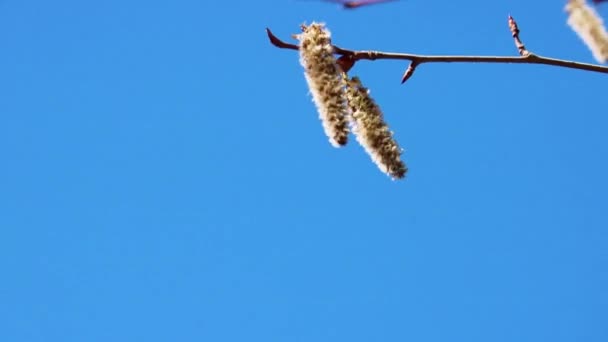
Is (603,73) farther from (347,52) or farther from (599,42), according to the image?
(347,52)

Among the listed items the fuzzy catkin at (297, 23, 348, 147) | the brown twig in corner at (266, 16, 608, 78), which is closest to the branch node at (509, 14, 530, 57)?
the brown twig in corner at (266, 16, 608, 78)

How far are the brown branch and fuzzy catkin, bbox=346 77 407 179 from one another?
130 millimetres

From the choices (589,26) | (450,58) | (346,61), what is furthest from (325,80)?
(589,26)

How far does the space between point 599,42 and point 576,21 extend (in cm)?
10

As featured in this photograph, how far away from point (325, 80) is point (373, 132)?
29 cm

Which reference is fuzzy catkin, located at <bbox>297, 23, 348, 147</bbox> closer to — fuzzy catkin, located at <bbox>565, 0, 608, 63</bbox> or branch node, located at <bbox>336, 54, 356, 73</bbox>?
branch node, located at <bbox>336, 54, 356, 73</bbox>

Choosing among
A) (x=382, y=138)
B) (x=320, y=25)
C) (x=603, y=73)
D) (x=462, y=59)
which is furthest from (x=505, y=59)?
(x=320, y=25)

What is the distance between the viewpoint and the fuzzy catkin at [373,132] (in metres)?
3.00

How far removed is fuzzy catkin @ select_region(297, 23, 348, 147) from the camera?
112 inches

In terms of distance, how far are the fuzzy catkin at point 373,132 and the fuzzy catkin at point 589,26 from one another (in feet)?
2.67

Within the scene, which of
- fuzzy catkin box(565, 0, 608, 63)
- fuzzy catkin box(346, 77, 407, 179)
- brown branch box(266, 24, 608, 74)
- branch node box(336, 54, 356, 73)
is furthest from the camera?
branch node box(336, 54, 356, 73)

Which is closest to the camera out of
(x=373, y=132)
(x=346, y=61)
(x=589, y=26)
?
(x=589, y=26)

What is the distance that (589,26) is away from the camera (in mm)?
2514

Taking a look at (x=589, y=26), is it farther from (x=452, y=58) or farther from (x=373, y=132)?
(x=373, y=132)
